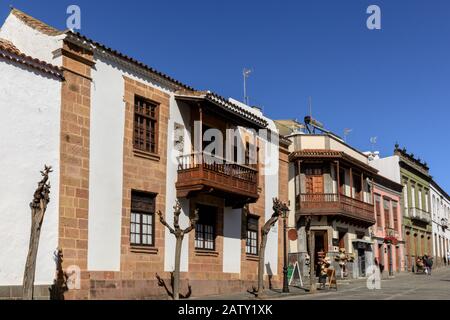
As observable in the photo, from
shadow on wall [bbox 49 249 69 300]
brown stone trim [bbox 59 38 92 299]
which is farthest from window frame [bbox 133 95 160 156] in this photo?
shadow on wall [bbox 49 249 69 300]

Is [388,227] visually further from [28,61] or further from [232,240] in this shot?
[28,61]

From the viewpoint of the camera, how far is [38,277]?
13656 mm

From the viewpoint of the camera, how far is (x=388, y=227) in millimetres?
38969

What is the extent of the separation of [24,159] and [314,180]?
20.3 m

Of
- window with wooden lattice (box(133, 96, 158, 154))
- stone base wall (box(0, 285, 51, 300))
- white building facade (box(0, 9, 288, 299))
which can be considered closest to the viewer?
stone base wall (box(0, 285, 51, 300))

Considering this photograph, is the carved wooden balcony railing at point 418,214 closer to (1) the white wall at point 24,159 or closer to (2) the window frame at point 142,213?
(2) the window frame at point 142,213

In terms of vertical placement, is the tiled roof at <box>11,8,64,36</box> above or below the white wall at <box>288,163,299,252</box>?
above

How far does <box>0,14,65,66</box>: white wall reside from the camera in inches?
596

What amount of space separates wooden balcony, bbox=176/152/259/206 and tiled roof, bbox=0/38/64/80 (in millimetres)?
5265

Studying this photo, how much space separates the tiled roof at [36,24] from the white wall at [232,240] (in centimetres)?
882

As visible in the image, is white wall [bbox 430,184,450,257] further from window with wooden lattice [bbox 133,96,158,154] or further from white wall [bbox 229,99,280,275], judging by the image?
window with wooden lattice [bbox 133,96,158,154]
